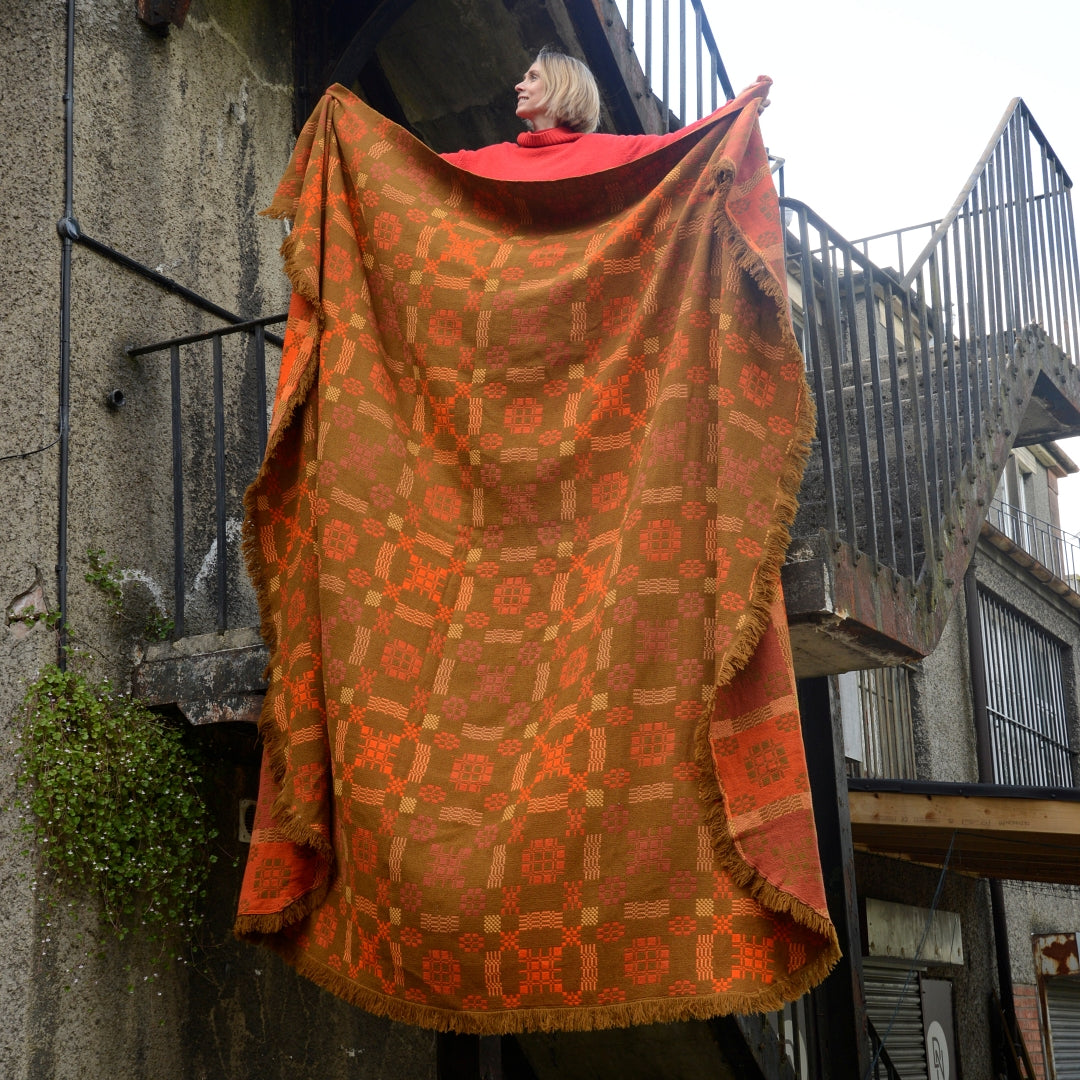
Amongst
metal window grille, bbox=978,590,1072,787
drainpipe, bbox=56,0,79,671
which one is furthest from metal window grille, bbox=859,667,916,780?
drainpipe, bbox=56,0,79,671

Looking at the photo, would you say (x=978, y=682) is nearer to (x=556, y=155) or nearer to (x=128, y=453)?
(x=556, y=155)

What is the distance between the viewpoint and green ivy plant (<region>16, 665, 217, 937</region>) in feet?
10.3

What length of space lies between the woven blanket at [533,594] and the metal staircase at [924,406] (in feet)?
1.98

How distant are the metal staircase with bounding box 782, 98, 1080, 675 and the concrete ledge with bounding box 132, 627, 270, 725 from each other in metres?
1.42

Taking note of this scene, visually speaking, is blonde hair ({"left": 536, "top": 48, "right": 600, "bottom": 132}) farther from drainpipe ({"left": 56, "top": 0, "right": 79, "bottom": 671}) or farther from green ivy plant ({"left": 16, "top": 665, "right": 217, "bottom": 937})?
green ivy plant ({"left": 16, "top": 665, "right": 217, "bottom": 937})

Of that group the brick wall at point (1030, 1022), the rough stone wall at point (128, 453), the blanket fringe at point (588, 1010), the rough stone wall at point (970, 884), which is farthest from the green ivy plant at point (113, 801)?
the brick wall at point (1030, 1022)

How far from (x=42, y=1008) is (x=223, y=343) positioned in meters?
2.18

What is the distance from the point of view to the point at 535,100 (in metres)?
3.42

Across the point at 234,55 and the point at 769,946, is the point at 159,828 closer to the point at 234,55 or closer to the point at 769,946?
the point at 769,946

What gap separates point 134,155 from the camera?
3969 mm

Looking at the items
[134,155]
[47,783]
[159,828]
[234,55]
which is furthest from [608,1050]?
[234,55]

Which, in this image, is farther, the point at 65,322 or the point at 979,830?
the point at 979,830

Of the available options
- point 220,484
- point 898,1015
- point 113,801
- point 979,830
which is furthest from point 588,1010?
point 898,1015

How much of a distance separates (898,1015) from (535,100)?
7.76 m
